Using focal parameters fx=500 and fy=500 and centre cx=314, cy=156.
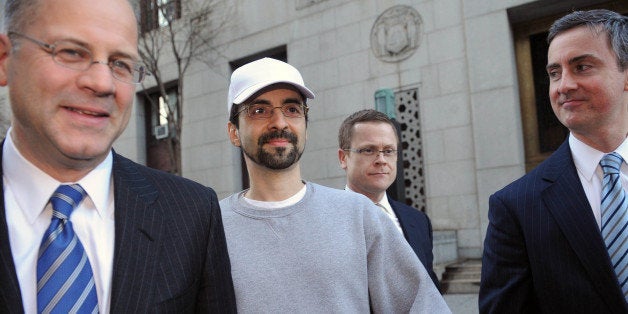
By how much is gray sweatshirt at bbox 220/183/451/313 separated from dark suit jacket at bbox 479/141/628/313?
1.82ft

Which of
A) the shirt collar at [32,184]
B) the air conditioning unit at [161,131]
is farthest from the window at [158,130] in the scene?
the shirt collar at [32,184]

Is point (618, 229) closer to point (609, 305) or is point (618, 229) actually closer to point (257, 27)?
point (609, 305)

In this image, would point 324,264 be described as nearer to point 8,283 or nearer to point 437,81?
point 8,283

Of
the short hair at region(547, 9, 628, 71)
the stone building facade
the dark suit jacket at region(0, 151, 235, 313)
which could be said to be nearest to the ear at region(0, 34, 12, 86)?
the dark suit jacket at region(0, 151, 235, 313)

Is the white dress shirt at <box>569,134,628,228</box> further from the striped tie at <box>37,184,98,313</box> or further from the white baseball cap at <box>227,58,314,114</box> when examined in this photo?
the striped tie at <box>37,184,98,313</box>

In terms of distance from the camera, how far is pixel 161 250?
1539 millimetres

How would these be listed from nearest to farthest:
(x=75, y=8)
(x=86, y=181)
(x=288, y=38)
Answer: (x=75, y=8) < (x=86, y=181) < (x=288, y=38)

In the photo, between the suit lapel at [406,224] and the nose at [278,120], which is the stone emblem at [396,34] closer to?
the suit lapel at [406,224]

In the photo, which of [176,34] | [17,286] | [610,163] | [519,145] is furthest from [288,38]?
[17,286]

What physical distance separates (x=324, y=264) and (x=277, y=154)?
22.0 inches

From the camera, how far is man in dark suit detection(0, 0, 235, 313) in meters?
1.36

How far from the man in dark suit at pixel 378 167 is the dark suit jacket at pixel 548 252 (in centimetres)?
118

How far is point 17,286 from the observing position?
4.23 ft

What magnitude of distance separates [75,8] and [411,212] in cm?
290
